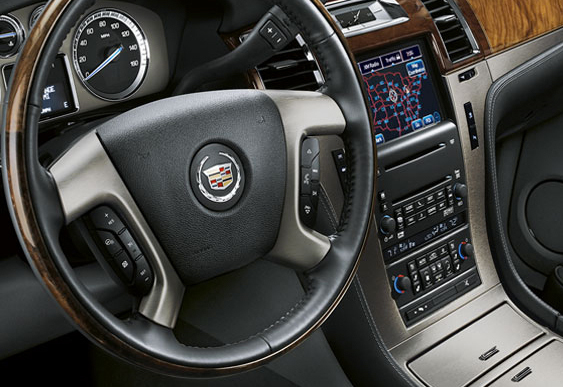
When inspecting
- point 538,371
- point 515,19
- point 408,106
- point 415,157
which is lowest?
point 538,371

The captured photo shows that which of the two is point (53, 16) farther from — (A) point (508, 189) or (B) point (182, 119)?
(A) point (508, 189)

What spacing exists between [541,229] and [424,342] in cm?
59

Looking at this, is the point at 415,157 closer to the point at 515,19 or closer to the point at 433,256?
the point at 433,256

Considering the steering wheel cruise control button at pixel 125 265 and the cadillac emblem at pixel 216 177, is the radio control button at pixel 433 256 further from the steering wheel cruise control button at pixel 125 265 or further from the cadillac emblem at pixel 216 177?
the steering wheel cruise control button at pixel 125 265

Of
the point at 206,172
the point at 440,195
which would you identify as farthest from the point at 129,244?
the point at 440,195

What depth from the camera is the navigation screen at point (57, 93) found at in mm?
1131

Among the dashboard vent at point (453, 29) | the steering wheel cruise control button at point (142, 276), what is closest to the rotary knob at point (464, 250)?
the dashboard vent at point (453, 29)

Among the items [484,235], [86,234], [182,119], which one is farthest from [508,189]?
[86,234]

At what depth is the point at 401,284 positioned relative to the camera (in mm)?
1500

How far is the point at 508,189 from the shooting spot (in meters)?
2.03

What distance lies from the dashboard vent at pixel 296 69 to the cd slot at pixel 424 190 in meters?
0.32

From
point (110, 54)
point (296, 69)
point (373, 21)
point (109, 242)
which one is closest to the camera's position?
point (109, 242)

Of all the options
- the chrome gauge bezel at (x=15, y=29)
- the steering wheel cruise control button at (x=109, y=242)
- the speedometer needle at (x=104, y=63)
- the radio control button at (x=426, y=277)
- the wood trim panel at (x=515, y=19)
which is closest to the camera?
the steering wheel cruise control button at (x=109, y=242)

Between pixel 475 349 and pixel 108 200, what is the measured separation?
39.1 inches
